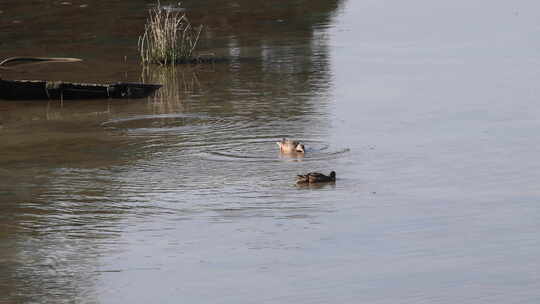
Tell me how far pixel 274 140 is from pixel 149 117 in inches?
122

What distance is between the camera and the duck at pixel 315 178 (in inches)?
539

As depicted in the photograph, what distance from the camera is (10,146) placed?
17125 millimetres

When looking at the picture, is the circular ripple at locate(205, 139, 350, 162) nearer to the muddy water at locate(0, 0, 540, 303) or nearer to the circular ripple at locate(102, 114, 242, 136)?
the muddy water at locate(0, 0, 540, 303)

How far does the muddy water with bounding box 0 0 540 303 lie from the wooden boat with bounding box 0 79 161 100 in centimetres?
21

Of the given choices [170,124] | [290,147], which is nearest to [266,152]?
[290,147]

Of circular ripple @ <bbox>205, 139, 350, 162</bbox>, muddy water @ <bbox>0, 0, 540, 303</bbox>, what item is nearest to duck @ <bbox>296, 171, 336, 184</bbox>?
muddy water @ <bbox>0, 0, 540, 303</bbox>

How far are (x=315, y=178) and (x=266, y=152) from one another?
2.21 m

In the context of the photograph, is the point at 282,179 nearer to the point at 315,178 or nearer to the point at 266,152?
the point at 315,178

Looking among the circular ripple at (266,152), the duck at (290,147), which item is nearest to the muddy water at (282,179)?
the circular ripple at (266,152)

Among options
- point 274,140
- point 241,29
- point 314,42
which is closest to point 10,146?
point 274,140

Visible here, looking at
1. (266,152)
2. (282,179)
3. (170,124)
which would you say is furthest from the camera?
(170,124)

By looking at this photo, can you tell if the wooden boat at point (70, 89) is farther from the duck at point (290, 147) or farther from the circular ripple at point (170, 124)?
the duck at point (290, 147)

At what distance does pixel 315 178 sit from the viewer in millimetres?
13688

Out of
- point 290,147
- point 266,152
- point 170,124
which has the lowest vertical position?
point 170,124
